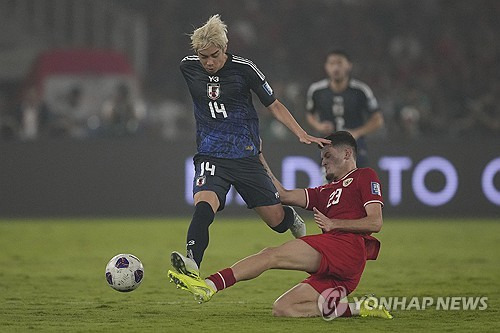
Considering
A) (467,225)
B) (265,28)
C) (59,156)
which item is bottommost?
(467,225)

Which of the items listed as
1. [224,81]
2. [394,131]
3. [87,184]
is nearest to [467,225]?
[394,131]

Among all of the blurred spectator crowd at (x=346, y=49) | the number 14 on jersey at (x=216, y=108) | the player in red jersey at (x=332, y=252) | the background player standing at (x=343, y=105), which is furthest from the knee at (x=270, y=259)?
the blurred spectator crowd at (x=346, y=49)

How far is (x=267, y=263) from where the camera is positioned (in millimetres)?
6879

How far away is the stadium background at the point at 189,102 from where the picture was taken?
16656mm

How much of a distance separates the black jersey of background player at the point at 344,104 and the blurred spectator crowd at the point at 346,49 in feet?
20.6

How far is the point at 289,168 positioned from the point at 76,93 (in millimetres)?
4910

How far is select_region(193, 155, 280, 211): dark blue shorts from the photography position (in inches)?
307

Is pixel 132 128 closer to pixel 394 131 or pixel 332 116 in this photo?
pixel 394 131

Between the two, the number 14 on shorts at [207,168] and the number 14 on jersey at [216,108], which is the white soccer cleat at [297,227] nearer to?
the number 14 on shorts at [207,168]

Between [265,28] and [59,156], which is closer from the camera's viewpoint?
[59,156]

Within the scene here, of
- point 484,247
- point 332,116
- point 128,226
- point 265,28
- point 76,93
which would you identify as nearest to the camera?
point 332,116

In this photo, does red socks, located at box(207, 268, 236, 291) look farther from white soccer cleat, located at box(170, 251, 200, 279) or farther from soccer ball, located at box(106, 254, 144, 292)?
soccer ball, located at box(106, 254, 144, 292)

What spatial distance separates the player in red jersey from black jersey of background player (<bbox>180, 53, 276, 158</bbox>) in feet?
3.03

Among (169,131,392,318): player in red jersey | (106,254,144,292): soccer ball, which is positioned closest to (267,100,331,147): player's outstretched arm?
(169,131,392,318): player in red jersey
